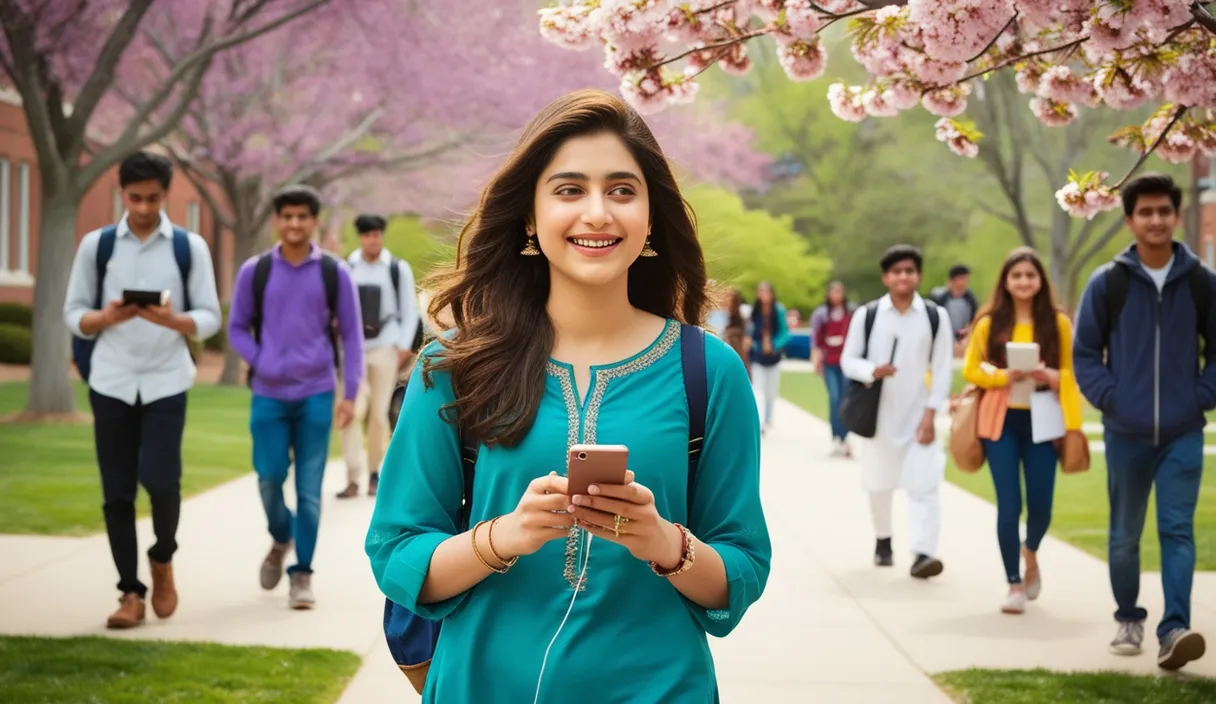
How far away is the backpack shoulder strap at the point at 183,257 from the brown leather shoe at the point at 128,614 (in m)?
1.47

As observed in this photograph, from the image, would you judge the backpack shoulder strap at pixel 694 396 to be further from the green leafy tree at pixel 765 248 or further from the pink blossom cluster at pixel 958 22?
the green leafy tree at pixel 765 248

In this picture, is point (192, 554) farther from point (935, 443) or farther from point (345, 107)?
point (345, 107)

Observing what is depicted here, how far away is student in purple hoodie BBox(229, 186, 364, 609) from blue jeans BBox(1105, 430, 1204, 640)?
3.97m

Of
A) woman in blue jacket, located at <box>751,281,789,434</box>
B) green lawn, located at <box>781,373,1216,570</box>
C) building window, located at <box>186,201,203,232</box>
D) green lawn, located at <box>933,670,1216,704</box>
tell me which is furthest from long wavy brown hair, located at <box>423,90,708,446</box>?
building window, located at <box>186,201,203,232</box>

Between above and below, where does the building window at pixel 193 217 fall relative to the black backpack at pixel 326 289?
above

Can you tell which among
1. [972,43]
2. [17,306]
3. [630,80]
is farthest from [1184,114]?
[17,306]

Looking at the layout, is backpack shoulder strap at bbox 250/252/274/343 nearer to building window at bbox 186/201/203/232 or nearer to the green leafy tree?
building window at bbox 186/201/203/232

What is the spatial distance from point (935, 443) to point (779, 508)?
9.79 feet

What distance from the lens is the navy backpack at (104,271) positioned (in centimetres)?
739

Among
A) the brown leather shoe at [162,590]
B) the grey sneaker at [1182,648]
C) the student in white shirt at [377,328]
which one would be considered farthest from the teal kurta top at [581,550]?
the student in white shirt at [377,328]

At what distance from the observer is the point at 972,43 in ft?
15.9

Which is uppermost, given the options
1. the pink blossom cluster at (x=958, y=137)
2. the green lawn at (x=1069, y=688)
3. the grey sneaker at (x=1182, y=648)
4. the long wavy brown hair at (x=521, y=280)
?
the pink blossom cluster at (x=958, y=137)

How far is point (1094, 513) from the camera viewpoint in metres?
12.3

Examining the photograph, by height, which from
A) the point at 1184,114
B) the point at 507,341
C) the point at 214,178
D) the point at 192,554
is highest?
the point at 214,178
